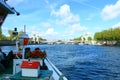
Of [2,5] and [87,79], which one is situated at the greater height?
[2,5]

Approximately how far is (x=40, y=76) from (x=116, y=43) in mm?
180581

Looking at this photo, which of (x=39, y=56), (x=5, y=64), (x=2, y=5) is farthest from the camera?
(x=5, y=64)

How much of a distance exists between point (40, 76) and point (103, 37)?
637 ft

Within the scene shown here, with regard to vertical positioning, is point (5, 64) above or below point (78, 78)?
above

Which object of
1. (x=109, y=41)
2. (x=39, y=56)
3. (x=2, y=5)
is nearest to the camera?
(x=39, y=56)

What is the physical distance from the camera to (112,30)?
182 meters

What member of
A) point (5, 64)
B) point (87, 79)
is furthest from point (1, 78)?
point (87, 79)

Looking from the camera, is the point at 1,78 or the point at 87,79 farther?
the point at 87,79

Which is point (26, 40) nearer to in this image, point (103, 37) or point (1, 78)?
point (1, 78)

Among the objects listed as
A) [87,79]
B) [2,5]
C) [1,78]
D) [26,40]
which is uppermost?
[2,5]

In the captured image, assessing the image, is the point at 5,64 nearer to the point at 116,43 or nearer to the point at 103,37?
the point at 116,43

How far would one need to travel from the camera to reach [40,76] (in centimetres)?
659

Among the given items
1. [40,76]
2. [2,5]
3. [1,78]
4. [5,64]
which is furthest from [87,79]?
[40,76]

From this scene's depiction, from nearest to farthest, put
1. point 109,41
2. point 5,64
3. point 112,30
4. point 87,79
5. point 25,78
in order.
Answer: point 25,78, point 5,64, point 87,79, point 112,30, point 109,41
